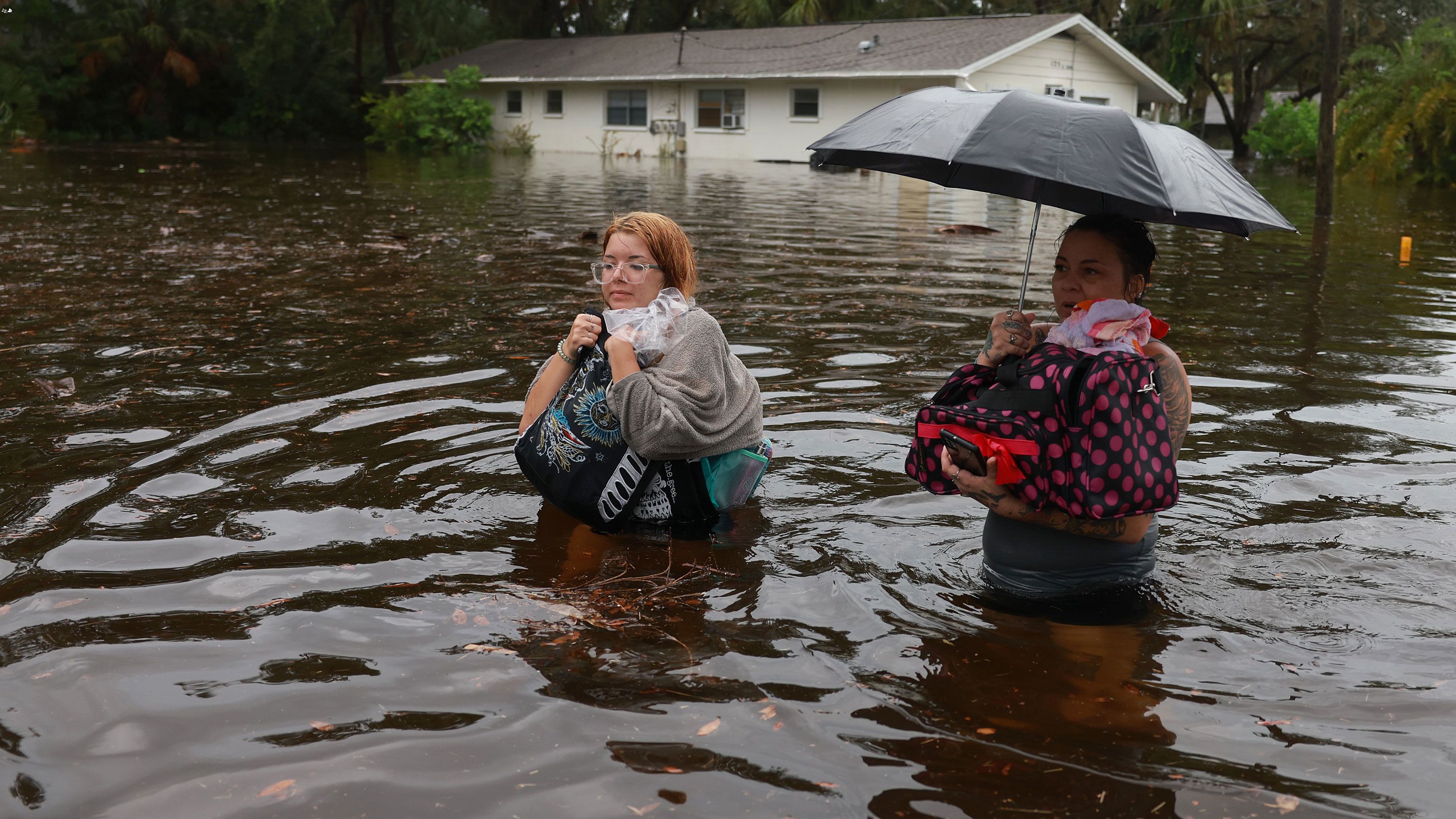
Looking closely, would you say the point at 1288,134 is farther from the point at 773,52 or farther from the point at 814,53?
the point at 773,52

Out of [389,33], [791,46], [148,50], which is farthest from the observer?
[389,33]

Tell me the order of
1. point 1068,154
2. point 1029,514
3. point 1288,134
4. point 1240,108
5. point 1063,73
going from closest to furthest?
point 1068,154 → point 1029,514 → point 1063,73 → point 1288,134 → point 1240,108

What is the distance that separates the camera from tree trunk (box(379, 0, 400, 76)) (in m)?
46.9

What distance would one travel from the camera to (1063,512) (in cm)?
371

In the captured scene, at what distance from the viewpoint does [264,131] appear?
45.0 meters

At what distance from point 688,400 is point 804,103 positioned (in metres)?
33.8

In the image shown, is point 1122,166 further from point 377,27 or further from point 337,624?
point 377,27

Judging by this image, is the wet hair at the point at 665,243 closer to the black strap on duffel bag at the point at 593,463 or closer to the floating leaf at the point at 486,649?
the black strap on duffel bag at the point at 593,463

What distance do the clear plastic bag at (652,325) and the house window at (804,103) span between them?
1304 inches

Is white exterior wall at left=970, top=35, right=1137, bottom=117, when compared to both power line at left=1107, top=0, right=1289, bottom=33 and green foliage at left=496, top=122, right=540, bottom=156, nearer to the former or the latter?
power line at left=1107, top=0, right=1289, bottom=33

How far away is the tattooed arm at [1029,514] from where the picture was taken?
3.62 metres

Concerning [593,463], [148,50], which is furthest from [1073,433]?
[148,50]

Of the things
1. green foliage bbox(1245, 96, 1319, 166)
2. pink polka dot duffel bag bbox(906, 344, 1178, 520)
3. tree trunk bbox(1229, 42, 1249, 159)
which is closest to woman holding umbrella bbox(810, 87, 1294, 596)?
pink polka dot duffel bag bbox(906, 344, 1178, 520)

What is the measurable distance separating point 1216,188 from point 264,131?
4676 cm
